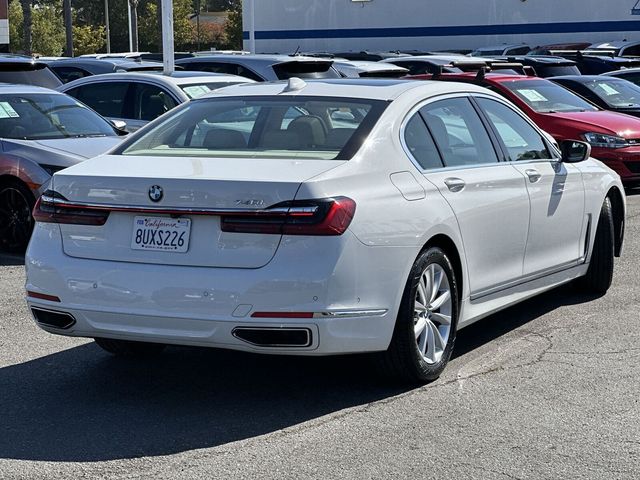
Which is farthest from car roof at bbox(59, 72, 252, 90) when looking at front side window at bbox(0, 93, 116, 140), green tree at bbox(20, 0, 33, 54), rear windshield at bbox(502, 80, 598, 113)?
green tree at bbox(20, 0, 33, 54)

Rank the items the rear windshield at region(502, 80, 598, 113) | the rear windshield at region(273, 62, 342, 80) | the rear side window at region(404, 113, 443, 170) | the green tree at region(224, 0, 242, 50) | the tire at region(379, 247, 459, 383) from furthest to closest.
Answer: the green tree at region(224, 0, 242, 50) < the rear windshield at region(273, 62, 342, 80) < the rear windshield at region(502, 80, 598, 113) < the rear side window at region(404, 113, 443, 170) < the tire at region(379, 247, 459, 383)

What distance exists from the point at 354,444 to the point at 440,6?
142 feet

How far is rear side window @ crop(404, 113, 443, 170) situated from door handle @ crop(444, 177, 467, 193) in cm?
11

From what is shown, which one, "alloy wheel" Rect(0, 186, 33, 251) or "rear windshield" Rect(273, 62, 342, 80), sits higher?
"rear windshield" Rect(273, 62, 342, 80)

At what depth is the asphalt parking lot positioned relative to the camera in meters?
4.89

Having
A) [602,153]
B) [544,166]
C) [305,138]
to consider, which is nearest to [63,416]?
[305,138]

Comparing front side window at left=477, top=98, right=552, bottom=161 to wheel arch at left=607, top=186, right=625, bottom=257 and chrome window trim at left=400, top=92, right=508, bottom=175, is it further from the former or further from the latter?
wheel arch at left=607, top=186, right=625, bottom=257

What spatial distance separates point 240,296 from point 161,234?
507 millimetres

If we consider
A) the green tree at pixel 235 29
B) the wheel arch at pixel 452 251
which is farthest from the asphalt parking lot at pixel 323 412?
the green tree at pixel 235 29

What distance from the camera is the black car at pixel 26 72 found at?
48.4 ft

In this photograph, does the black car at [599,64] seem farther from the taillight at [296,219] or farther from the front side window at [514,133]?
the taillight at [296,219]

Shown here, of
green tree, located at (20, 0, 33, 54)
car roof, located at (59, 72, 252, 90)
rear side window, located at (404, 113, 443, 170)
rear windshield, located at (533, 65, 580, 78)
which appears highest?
rear side window, located at (404, 113, 443, 170)

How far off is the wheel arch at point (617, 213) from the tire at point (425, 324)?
9.31 ft

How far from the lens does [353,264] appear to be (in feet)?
17.7
